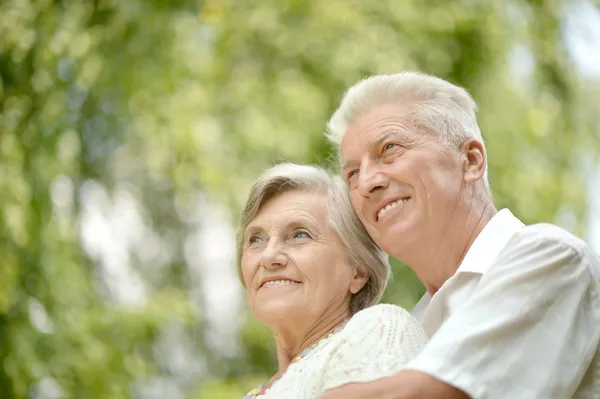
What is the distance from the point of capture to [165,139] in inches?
174

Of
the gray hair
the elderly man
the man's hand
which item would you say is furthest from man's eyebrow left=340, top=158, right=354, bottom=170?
the man's hand

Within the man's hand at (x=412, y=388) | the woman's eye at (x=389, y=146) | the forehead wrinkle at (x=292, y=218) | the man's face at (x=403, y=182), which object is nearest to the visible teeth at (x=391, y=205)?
the man's face at (x=403, y=182)

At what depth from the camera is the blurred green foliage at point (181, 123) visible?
3.70m

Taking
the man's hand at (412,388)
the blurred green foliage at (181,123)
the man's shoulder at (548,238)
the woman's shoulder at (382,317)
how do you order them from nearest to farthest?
1. the man's hand at (412,388)
2. the man's shoulder at (548,238)
3. the woman's shoulder at (382,317)
4. the blurred green foliage at (181,123)

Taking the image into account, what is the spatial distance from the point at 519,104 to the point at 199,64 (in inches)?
62.6

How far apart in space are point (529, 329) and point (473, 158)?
19.9 inches

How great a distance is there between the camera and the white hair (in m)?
1.78

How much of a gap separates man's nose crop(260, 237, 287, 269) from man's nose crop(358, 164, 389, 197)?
235 millimetres

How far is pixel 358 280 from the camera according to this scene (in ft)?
6.37

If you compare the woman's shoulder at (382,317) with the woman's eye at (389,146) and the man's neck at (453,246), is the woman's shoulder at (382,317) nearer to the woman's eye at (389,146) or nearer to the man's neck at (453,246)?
the man's neck at (453,246)

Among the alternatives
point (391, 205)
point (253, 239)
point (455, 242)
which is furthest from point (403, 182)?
point (253, 239)

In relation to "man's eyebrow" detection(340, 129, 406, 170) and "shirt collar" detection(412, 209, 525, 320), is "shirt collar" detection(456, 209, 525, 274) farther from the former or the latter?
"man's eyebrow" detection(340, 129, 406, 170)

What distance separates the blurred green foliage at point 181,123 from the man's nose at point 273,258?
6.26 ft

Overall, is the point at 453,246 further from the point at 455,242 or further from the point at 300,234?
the point at 300,234
